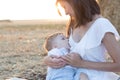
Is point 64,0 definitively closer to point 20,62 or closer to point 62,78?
point 62,78

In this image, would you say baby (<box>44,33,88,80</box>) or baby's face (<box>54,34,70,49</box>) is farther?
baby's face (<box>54,34,70,49</box>)

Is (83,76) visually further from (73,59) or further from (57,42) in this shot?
(57,42)

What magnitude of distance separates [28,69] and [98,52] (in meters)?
3.83

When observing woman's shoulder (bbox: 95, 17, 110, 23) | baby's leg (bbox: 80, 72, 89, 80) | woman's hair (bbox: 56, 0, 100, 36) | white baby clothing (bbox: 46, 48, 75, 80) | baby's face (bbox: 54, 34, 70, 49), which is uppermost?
woman's hair (bbox: 56, 0, 100, 36)

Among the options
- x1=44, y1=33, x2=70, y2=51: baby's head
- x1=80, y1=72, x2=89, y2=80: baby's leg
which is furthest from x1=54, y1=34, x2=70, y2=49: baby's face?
x1=80, y1=72, x2=89, y2=80: baby's leg

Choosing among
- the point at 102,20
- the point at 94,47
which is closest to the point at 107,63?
the point at 94,47

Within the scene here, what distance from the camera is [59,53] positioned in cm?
314

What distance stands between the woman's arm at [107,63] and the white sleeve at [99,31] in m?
0.03

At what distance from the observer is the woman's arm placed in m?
3.00

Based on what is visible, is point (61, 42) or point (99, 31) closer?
point (99, 31)

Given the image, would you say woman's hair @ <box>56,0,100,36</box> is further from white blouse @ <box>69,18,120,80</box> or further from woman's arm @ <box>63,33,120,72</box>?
woman's arm @ <box>63,33,120,72</box>

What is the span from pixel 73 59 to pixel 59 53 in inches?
4.8

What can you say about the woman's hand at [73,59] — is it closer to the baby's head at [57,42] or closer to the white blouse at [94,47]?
the white blouse at [94,47]

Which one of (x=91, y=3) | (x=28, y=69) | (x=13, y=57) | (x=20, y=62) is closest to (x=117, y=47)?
(x=91, y=3)
